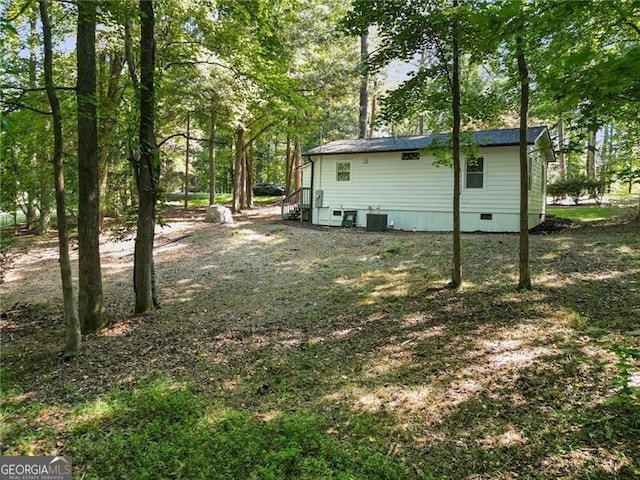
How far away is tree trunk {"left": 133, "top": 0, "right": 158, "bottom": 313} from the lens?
20.6ft

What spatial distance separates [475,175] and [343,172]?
5.04 m

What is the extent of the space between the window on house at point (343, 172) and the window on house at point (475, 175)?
4.53 m

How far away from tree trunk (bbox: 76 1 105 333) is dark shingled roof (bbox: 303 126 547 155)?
8.41 metres

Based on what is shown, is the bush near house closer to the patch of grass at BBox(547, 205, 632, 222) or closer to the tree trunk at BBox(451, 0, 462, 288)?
the patch of grass at BBox(547, 205, 632, 222)

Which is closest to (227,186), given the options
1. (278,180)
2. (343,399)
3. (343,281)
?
(278,180)

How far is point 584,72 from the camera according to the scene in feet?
8.18

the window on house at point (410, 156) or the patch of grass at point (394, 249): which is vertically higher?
→ the window on house at point (410, 156)

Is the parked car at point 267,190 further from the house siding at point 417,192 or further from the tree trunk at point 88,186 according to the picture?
the tree trunk at point 88,186

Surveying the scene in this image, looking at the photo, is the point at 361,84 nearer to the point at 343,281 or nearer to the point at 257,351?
the point at 343,281

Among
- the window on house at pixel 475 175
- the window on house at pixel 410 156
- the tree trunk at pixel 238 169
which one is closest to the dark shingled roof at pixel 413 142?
the window on house at pixel 410 156

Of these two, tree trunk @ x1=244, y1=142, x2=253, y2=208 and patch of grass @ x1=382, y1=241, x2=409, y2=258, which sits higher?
tree trunk @ x1=244, y1=142, x2=253, y2=208

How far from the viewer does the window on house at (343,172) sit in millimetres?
15633

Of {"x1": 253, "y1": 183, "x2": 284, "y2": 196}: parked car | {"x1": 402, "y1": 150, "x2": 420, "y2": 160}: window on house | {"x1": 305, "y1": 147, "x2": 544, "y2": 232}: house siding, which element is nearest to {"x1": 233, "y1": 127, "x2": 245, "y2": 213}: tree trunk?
{"x1": 305, "y1": 147, "x2": 544, "y2": 232}: house siding

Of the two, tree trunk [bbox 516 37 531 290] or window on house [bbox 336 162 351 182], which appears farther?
window on house [bbox 336 162 351 182]
